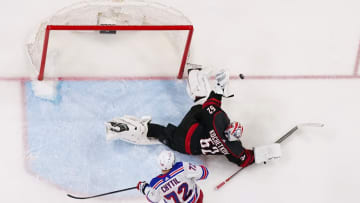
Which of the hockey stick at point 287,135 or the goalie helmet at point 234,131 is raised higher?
the goalie helmet at point 234,131

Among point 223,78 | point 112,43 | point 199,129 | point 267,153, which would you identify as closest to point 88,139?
point 112,43

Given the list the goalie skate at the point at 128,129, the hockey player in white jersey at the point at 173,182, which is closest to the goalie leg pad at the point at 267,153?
the hockey player in white jersey at the point at 173,182

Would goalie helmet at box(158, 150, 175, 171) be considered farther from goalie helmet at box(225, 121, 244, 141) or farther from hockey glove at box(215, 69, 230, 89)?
hockey glove at box(215, 69, 230, 89)

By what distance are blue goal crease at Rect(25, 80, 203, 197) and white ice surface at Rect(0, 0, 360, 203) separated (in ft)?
0.63

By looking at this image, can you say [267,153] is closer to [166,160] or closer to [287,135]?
[287,135]

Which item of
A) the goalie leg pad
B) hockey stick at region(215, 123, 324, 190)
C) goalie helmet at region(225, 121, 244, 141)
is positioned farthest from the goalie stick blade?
goalie helmet at region(225, 121, 244, 141)

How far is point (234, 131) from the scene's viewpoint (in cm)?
379

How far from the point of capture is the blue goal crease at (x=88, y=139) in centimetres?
420

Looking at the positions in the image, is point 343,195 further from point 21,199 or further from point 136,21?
point 21,199

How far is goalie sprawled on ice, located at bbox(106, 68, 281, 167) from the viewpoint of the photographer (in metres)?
3.97

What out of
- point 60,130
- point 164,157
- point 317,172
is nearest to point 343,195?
point 317,172

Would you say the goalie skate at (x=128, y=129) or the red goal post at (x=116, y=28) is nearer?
the red goal post at (x=116, y=28)

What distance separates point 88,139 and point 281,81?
1.72 meters

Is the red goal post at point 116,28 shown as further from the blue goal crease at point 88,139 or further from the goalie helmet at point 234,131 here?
the goalie helmet at point 234,131
